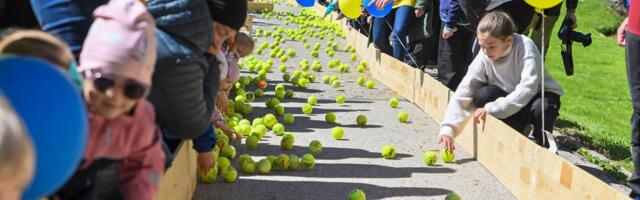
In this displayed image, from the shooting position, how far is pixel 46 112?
183 cm

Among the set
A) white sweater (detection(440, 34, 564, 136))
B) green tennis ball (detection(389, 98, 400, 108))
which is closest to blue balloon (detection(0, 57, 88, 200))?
white sweater (detection(440, 34, 564, 136))

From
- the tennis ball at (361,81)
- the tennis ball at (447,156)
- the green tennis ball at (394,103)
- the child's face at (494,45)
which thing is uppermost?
the child's face at (494,45)

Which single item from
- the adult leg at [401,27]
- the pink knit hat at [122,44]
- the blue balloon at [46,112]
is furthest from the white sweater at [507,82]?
the blue balloon at [46,112]

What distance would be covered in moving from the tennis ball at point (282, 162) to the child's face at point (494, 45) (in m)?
1.57

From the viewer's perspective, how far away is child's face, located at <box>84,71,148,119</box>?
6.79 feet

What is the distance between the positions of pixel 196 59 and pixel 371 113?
4483 mm

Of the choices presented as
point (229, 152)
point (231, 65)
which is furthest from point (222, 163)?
point (231, 65)

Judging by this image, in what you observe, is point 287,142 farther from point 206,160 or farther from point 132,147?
point 132,147

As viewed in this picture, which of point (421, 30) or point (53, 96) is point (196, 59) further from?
point (421, 30)

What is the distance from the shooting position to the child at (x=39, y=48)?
1893mm

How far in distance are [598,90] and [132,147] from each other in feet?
40.3

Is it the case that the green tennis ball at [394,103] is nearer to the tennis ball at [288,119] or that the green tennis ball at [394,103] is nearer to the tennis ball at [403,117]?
the tennis ball at [403,117]

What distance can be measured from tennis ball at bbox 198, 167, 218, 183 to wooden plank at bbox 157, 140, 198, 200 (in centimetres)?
7

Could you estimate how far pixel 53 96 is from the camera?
183cm
